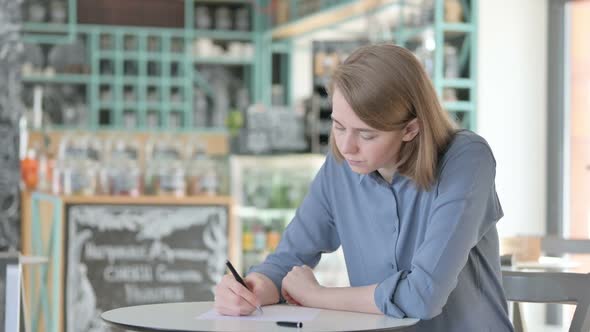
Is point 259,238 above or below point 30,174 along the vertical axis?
below

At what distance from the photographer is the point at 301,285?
229cm

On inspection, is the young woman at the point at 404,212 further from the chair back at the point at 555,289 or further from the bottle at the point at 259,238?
the bottle at the point at 259,238

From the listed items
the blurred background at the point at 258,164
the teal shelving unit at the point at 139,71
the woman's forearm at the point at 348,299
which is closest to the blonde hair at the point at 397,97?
the woman's forearm at the point at 348,299

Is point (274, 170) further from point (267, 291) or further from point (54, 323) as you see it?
point (267, 291)

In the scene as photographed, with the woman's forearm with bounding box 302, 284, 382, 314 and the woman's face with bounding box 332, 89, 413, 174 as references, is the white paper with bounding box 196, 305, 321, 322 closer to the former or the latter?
the woman's forearm with bounding box 302, 284, 382, 314

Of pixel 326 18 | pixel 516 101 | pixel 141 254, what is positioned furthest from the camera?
pixel 326 18

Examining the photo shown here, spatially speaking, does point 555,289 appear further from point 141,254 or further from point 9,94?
point 9,94

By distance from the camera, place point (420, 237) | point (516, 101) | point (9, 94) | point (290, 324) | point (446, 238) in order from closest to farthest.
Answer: point (290, 324) < point (446, 238) < point (420, 237) < point (9, 94) < point (516, 101)

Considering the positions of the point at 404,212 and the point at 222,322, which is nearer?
the point at 222,322

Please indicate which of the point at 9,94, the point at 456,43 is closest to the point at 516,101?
the point at 456,43

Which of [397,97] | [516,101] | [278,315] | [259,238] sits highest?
[516,101]

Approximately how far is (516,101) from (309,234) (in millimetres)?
5621

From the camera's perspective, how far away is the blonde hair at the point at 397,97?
7.00 feet

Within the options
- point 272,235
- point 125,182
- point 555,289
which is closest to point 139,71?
point 272,235
